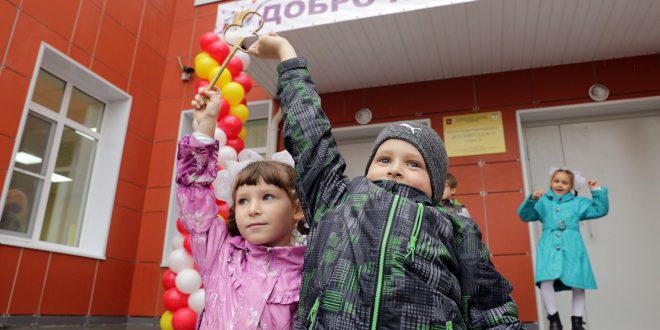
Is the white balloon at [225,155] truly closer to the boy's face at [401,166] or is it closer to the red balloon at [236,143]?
the red balloon at [236,143]

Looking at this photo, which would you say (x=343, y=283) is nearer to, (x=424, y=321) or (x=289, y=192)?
(x=424, y=321)

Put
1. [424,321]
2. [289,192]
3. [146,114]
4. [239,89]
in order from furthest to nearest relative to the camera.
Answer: [146,114] < [239,89] < [289,192] < [424,321]

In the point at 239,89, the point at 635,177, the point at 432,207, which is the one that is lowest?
the point at 432,207

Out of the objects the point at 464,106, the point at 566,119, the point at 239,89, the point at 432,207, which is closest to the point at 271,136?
the point at 239,89

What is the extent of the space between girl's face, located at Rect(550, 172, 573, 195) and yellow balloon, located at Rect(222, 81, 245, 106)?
96.1 inches

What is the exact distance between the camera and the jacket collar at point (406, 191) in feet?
3.05

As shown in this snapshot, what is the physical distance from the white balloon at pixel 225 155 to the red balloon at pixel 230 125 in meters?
0.16

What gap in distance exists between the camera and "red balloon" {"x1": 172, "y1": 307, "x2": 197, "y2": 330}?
2.98 m

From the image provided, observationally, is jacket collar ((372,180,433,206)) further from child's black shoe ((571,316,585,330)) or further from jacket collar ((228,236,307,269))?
child's black shoe ((571,316,585,330))

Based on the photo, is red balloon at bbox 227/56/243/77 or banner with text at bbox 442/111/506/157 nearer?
red balloon at bbox 227/56/243/77

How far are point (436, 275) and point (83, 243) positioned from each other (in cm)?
441

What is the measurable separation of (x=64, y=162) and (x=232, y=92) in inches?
82.5

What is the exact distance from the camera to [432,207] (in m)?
0.93

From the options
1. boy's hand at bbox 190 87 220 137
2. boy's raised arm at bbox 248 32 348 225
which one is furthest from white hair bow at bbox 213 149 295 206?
boy's raised arm at bbox 248 32 348 225
